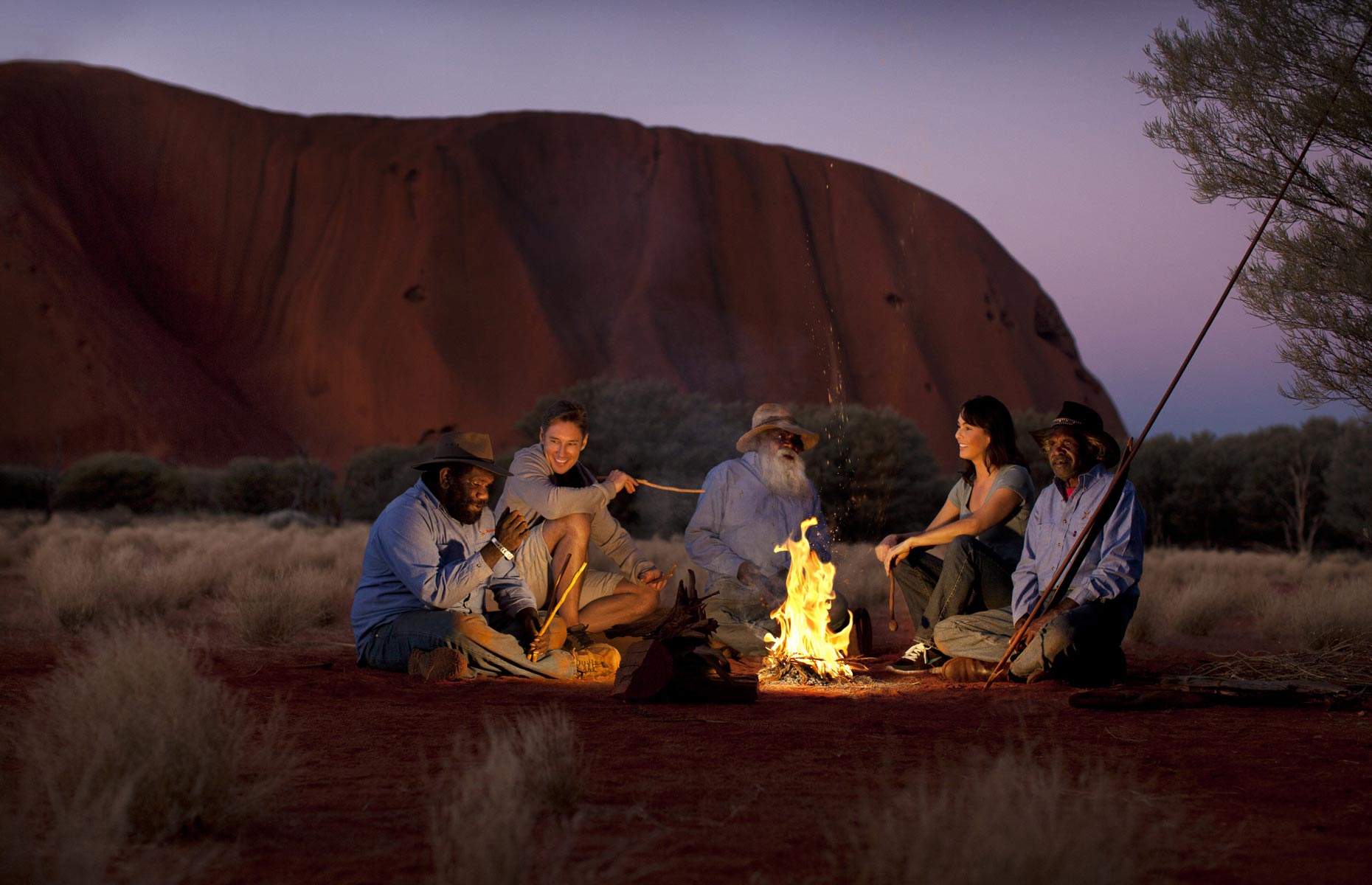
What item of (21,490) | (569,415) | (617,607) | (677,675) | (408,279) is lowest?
(21,490)

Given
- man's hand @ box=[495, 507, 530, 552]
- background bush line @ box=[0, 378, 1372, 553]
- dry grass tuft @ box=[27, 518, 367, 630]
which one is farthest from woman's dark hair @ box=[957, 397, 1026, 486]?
background bush line @ box=[0, 378, 1372, 553]

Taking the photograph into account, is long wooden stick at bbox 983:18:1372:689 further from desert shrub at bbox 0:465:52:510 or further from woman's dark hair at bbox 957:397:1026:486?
desert shrub at bbox 0:465:52:510

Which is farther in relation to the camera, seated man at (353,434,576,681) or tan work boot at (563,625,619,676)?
tan work boot at (563,625,619,676)

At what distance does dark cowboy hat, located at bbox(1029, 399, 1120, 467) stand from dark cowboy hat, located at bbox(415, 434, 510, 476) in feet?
11.0

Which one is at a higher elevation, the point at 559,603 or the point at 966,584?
the point at 966,584

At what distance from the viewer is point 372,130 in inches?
1842

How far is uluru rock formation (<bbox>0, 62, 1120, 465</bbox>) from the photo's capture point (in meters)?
39.1

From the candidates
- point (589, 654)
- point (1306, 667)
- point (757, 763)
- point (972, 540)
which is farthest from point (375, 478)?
point (757, 763)

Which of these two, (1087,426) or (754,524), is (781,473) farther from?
(1087,426)

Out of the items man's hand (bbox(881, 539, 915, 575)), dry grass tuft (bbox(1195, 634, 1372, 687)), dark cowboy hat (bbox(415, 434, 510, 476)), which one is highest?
dark cowboy hat (bbox(415, 434, 510, 476))

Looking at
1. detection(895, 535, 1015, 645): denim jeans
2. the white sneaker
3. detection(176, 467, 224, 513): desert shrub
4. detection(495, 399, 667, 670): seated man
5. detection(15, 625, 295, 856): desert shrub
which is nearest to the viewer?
detection(15, 625, 295, 856): desert shrub

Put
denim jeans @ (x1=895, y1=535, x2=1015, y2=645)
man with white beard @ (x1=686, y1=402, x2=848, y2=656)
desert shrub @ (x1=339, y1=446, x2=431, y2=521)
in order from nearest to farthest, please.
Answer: denim jeans @ (x1=895, y1=535, x2=1015, y2=645) < man with white beard @ (x1=686, y1=402, x2=848, y2=656) < desert shrub @ (x1=339, y1=446, x2=431, y2=521)

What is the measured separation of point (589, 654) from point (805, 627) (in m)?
1.39

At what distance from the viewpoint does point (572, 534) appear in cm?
738
